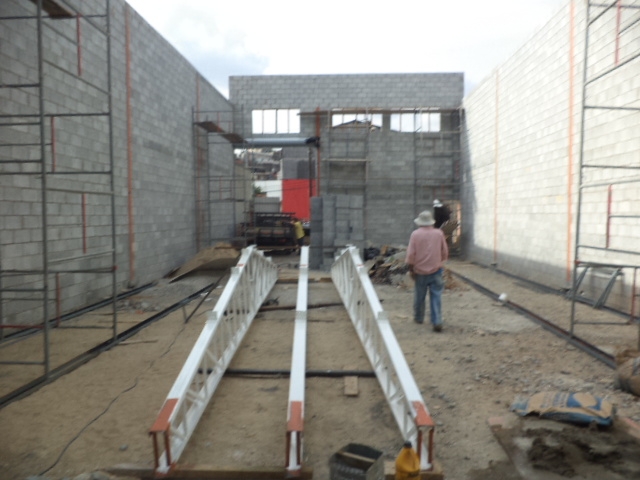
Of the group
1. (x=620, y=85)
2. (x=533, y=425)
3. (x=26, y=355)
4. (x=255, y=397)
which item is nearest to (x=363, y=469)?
(x=533, y=425)

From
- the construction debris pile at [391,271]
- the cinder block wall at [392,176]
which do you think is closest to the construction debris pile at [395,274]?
the construction debris pile at [391,271]

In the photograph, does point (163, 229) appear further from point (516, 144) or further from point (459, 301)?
point (516, 144)

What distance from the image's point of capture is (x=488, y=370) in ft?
15.9

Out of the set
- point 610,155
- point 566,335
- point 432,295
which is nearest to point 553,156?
point 610,155

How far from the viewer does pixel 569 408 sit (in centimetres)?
355

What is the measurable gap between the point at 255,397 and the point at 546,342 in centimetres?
358

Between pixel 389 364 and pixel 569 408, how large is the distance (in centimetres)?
137

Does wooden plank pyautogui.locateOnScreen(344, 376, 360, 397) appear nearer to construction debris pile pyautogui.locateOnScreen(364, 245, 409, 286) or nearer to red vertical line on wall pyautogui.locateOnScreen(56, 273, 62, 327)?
red vertical line on wall pyautogui.locateOnScreen(56, 273, 62, 327)

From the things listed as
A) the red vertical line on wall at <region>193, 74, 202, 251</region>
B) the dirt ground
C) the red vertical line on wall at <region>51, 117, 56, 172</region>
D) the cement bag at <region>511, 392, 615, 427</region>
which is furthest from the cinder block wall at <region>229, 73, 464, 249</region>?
the cement bag at <region>511, 392, 615, 427</region>

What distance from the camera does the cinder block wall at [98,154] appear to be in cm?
642

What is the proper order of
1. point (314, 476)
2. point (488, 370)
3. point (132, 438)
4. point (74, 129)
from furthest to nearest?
point (74, 129) → point (488, 370) → point (132, 438) → point (314, 476)

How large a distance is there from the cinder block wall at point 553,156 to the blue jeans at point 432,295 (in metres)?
1.88

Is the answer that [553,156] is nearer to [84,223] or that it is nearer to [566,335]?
[566,335]

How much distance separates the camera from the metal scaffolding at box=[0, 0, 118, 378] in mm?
5848
